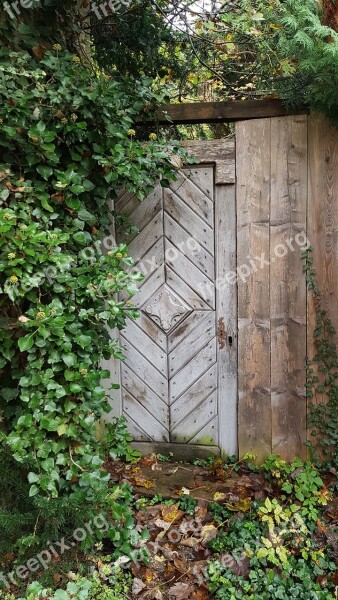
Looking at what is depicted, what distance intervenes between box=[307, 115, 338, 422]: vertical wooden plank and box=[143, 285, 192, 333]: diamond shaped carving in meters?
0.84

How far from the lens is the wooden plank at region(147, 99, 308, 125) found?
2766 mm

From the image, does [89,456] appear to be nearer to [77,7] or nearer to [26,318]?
[26,318]

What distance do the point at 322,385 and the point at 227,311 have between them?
77 centimetres

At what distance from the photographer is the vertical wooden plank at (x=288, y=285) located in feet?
9.15

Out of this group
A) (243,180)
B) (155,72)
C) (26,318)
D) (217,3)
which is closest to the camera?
(26,318)

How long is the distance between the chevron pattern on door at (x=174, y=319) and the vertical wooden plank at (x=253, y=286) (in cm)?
20

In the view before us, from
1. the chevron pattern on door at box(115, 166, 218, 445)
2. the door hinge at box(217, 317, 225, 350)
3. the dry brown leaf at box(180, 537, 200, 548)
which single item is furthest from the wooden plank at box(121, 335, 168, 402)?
the dry brown leaf at box(180, 537, 200, 548)

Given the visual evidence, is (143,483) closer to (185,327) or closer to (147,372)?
(147,372)

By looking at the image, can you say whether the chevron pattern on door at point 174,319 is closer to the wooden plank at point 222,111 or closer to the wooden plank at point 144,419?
the wooden plank at point 144,419

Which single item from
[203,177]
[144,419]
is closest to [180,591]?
[144,419]

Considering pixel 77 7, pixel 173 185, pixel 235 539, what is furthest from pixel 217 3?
pixel 235 539

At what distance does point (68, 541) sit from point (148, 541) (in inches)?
18.1

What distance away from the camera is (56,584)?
2176mm

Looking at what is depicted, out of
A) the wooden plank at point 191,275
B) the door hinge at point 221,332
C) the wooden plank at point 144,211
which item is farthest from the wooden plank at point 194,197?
the door hinge at point 221,332
